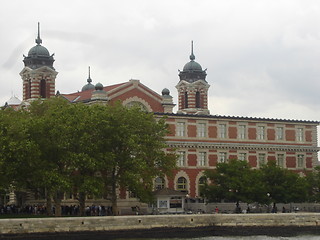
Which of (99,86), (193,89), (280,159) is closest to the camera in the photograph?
(99,86)

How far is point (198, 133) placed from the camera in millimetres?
95062

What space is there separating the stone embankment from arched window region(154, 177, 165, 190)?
2085 cm

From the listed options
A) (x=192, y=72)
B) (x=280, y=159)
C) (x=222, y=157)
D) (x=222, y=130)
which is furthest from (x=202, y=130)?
(x=192, y=72)

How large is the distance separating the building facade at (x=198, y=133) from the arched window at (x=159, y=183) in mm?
117

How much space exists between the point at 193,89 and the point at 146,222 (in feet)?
182

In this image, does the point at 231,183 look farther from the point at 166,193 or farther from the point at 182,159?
the point at 182,159

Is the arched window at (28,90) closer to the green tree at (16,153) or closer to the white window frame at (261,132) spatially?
the white window frame at (261,132)

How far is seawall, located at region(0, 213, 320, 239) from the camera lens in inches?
2420

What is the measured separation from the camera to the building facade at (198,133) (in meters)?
93.4

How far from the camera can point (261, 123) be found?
99062 millimetres

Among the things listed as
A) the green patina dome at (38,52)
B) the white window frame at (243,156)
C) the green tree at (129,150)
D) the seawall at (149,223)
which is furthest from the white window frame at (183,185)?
the green patina dome at (38,52)

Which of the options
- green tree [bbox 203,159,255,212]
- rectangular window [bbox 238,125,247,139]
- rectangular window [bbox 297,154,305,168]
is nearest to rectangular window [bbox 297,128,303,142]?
rectangular window [bbox 297,154,305,168]

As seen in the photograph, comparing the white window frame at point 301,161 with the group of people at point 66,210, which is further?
the white window frame at point 301,161

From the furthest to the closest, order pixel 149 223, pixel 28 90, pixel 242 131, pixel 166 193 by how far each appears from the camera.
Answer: pixel 28 90 < pixel 242 131 < pixel 166 193 < pixel 149 223
